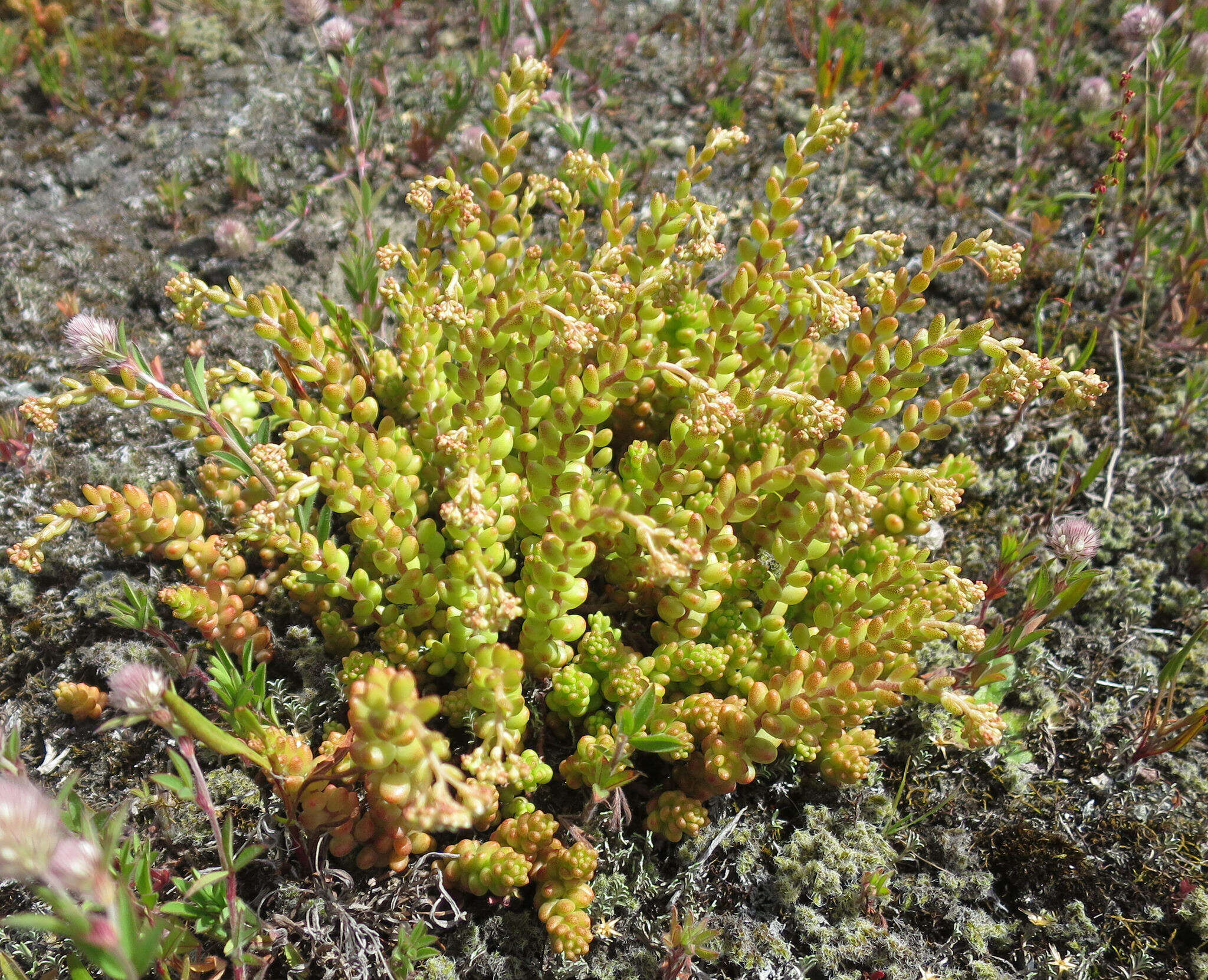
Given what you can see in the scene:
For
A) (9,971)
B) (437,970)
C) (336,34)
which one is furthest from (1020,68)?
(9,971)

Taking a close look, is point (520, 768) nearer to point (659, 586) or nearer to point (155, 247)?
point (659, 586)

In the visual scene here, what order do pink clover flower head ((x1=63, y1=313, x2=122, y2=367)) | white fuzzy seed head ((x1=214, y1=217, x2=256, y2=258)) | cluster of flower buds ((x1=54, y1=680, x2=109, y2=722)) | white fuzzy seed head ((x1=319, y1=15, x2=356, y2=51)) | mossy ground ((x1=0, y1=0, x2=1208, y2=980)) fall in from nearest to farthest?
pink clover flower head ((x1=63, y1=313, x2=122, y2=367))
mossy ground ((x1=0, y1=0, x2=1208, y2=980))
cluster of flower buds ((x1=54, y1=680, x2=109, y2=722))
white fuzzy seed head ((x1=214, y1=217, x2=256, y2=258))
white fuzzy seed head ((x1=319, y1=15, x2=356, y2=51))

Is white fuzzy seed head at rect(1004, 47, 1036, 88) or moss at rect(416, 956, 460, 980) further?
white fuzzy seed head at rect(1004, 47, 1036, 88)

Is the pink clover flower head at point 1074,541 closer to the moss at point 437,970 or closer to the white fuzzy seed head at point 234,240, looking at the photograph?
the moss at point 437,970

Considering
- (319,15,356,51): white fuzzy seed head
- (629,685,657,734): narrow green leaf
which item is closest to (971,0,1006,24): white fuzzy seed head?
(319,15,356,51): white fuzzy seed head

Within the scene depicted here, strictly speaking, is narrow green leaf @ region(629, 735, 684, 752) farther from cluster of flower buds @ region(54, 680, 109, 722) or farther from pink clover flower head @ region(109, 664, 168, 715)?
cluster of flower buds @ region(54, 680, 109, 722)

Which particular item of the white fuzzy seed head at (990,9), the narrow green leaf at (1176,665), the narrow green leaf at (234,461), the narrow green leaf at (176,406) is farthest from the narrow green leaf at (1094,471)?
the white fuzzy seed head at (990,9)

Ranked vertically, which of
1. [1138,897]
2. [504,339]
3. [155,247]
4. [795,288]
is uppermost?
[795,288]

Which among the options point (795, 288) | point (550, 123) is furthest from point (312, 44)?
point (795, 288)
